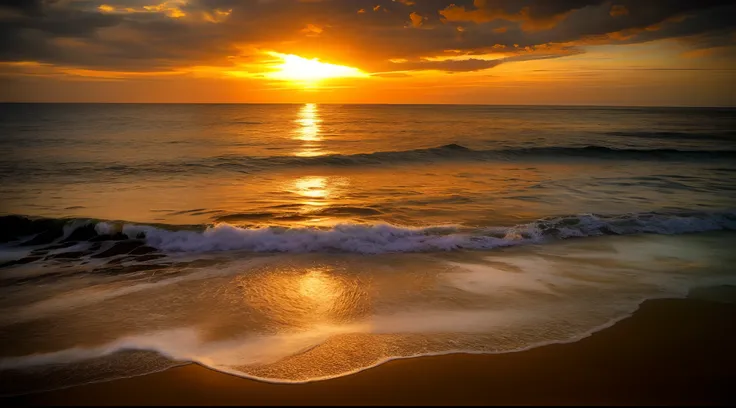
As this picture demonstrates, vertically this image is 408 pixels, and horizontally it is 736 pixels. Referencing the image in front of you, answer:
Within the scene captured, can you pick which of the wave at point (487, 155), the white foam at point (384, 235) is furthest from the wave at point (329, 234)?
the wave at point (487, 155)

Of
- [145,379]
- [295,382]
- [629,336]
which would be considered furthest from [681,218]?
[145,379]

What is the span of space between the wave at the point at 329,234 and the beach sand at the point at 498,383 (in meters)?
3.71

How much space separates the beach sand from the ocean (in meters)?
0.18

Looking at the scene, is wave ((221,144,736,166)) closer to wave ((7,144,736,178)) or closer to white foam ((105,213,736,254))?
wave ((7,144,736,178))

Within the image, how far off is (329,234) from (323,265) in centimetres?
133

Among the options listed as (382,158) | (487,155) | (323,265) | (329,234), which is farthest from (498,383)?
(487,155)

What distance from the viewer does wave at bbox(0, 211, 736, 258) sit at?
7887 mm

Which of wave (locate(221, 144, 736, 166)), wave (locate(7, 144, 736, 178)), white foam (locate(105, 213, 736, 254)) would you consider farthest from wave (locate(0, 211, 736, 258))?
wave (locate(221, 144, 736, 166))

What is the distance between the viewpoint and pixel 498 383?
3668mm

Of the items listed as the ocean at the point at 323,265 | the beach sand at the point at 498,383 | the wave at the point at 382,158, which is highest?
the wave at the point at 382,158

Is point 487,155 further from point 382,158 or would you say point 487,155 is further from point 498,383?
point 498,383

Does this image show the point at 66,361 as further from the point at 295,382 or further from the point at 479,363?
the point at 479,363

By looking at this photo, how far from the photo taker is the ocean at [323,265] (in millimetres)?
4332

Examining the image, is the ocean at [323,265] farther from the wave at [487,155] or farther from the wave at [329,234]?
the wave at [487,155]
